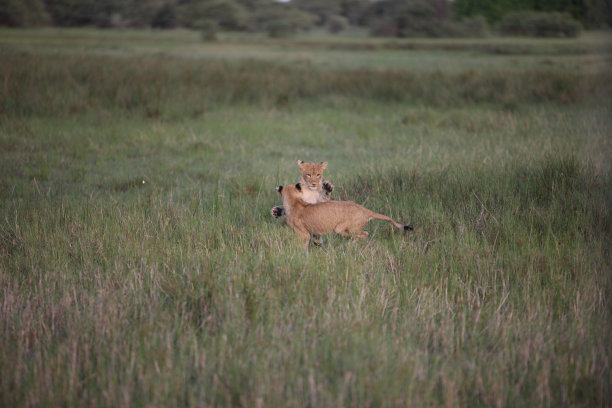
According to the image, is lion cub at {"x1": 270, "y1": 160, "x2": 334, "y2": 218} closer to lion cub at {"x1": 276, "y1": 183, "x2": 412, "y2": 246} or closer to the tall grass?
lion cub at {"x1": 276, "y1": 183, "x2": 412, "y2": 246}

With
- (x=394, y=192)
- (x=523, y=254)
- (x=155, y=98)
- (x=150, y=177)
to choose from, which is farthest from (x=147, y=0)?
(x=523, y=254)

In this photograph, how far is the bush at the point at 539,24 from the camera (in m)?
32.3

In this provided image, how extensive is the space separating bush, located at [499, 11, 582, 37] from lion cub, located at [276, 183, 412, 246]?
3232 cm

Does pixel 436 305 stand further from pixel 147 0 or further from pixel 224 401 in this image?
pixel 147 0

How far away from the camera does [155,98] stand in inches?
537

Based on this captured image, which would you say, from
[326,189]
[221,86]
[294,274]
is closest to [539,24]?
[221,86]

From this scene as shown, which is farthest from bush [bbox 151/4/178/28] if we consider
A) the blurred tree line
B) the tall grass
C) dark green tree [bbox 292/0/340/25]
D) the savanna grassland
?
the savanna grassland

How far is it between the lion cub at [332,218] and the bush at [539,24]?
32325 millimetres

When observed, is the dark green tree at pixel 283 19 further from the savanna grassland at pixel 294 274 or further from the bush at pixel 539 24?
the savanna grassland at pixel 294 274

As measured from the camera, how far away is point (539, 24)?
112ft

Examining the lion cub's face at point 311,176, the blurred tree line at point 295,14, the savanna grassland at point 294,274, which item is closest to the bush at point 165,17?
the blurred tree line at point 295,14

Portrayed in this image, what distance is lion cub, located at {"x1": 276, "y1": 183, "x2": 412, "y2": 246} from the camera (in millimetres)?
4891

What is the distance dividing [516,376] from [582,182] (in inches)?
154

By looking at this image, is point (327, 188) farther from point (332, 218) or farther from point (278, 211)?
point (332, 218)
